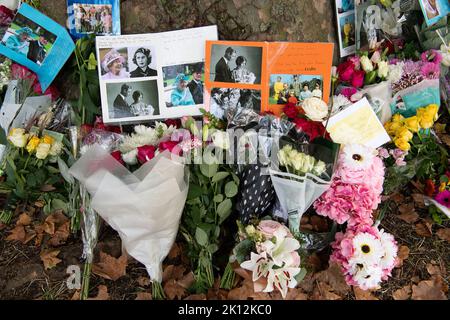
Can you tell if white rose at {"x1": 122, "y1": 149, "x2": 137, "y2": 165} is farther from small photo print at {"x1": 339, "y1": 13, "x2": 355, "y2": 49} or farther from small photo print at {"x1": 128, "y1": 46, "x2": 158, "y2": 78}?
small photo print at {"x1": 339, "y1": 13, "x2": 355, "y2": 49}

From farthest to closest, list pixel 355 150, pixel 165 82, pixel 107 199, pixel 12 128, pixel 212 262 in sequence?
pixel 165 82
pixel 12 128
pixel 212 262
pixel 355 150
pixel 107 199

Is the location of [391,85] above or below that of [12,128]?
above

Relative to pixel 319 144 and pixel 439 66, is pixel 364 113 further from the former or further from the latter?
pixel 439 66

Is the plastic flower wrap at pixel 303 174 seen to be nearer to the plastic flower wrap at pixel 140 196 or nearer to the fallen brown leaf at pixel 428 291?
the plastic flower wrap at pixel 140 196

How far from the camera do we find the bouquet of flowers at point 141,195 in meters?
1.32

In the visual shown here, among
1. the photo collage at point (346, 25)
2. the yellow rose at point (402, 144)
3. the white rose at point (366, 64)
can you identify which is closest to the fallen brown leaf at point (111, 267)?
the yellow rose at point (402, 144)

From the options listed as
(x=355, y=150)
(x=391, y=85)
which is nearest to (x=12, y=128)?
(x=355, y=150)

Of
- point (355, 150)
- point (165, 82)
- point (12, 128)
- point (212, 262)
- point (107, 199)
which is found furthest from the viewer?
point (165, 82)

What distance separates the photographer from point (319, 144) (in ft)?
4.60

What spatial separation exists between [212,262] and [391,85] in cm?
111

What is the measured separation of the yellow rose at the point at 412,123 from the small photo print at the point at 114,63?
1246 millimetres

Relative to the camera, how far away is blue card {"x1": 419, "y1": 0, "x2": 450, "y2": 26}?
202 centimetres

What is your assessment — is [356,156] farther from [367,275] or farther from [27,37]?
[27,37]

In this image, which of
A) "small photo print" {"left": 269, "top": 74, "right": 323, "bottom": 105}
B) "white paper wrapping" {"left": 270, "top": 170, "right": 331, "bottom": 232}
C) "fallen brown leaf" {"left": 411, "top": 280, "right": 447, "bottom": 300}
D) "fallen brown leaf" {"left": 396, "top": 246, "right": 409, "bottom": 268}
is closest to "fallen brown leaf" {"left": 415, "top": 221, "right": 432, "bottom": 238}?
"fallen brown leaf" {"left": 396, "top": 246, "right": 409, "bottom": 268}
